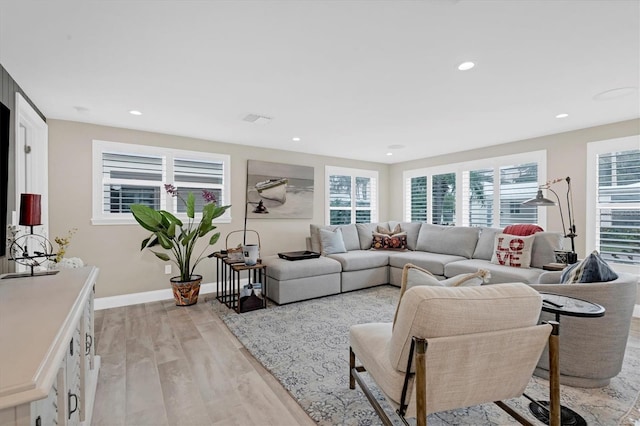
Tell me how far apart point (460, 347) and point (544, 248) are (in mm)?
3200

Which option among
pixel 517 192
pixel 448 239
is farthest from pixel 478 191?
pixel 448 239

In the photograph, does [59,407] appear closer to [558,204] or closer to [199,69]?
[199,69]

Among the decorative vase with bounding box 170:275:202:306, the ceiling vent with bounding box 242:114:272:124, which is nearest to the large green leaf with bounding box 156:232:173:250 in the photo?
the decorative vase with bounding box 170:275:202:306

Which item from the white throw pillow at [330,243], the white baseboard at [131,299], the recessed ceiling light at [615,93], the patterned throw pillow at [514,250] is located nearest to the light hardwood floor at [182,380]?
the white baseboard at [131,299]

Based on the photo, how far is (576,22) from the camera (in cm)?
178

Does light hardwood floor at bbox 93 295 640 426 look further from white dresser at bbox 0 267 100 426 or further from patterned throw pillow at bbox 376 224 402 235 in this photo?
patterned throw pillow at bbox 376 224 402 235

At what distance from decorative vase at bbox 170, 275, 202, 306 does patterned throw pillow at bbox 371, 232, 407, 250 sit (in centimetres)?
302

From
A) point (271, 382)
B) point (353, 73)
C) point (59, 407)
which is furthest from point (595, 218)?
point (59, 407)

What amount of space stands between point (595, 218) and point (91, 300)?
5.41 meters

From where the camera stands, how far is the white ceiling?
1709 millimetres

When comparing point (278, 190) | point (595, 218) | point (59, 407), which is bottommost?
point (59, 407)

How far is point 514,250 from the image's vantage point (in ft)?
12.5

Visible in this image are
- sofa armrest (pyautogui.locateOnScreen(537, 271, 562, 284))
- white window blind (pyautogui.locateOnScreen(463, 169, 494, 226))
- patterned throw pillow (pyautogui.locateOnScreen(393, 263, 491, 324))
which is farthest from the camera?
white window blind (pyautogui.locateOnScreen(463, 169, 494, 226))

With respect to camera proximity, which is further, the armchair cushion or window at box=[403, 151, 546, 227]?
window at box=[403, 151, 546, 227]
